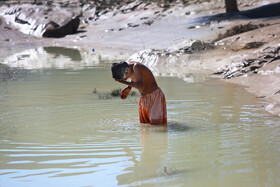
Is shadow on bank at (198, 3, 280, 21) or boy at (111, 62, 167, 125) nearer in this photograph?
boy at (111, 62, 167, 125)

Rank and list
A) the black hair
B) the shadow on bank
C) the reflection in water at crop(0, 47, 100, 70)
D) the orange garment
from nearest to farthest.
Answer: the black hair → the orange garment → the reflection in water at crop(0, 47, 100, 70) → the shadow on bank

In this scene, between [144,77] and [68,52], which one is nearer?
[144,77]

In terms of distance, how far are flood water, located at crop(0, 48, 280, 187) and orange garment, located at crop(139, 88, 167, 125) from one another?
0.48 feet

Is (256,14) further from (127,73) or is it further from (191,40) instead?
(127,73)

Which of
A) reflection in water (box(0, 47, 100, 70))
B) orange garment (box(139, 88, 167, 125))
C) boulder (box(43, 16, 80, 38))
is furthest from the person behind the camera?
boulder (box(43, 16, 80, 38))

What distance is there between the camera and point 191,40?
Result: 1500cm

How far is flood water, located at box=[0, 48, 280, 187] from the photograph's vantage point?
468 centimetres

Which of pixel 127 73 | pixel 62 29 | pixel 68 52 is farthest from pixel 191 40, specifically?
pixel 62 29

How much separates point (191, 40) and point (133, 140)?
30.2 feet

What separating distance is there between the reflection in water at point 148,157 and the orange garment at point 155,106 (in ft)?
0.41

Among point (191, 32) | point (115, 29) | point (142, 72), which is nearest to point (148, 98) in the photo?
point (142, 72)

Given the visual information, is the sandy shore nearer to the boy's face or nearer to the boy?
the boy

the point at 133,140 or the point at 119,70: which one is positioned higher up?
the point at 119,70

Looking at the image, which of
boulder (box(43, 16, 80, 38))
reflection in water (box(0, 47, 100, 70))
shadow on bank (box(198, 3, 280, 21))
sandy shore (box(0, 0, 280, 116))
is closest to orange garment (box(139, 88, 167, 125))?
sandy shore (box(0, 0, 280, 116))
